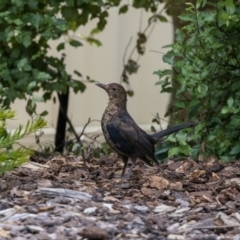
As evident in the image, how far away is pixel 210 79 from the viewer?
587cm

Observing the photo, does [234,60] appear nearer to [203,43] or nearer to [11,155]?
[203,43]

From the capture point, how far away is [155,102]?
10031 mm

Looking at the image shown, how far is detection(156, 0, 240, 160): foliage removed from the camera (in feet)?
18.4

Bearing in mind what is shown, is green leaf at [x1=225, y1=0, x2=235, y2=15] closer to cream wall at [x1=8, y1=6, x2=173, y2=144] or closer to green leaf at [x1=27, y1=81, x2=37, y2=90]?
green leaf at [x1=27, y1=81, x2=37, y2=90]

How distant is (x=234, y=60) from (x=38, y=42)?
1966 millimetres

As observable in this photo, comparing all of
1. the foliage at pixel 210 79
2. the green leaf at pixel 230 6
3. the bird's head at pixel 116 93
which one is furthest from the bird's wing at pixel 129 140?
the green leaf at pixel 230 6

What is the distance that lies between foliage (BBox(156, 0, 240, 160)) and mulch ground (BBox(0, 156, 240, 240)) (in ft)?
1.13

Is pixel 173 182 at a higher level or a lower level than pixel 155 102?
lower

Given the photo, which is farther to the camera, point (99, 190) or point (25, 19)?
point (25, 19)

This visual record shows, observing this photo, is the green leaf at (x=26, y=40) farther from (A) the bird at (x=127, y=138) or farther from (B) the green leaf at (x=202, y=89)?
(B) the green leaf at (x=202, y=89)

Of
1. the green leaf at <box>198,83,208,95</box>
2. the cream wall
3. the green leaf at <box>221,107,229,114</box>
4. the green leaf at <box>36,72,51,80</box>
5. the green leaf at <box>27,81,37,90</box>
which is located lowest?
the green leaf at <box>221,107,229,114</box>

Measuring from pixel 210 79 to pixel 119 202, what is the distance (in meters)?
1.84

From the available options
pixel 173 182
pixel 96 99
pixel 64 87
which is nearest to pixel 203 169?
pixel 173 182

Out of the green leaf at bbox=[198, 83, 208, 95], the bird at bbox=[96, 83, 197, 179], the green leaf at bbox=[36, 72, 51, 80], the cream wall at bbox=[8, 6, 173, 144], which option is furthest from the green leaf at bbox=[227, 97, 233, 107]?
the cream wall at bbox=[8, 6, 173, 144]
